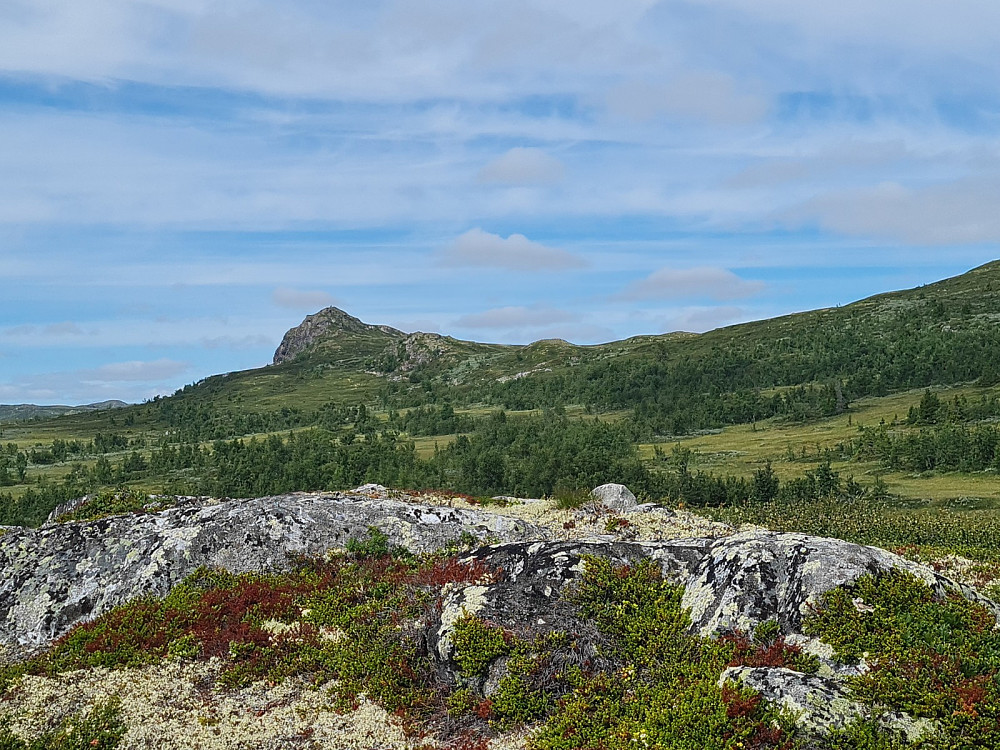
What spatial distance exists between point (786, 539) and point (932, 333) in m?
205

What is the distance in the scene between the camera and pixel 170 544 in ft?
59.2

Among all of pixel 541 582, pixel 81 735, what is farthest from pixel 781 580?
pixel 81 735

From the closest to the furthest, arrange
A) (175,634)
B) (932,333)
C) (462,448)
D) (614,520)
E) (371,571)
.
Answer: (175,634)
(371,571)
(614,520)
(462,448)
(932,333)

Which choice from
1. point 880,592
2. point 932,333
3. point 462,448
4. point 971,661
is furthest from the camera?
point 932,333

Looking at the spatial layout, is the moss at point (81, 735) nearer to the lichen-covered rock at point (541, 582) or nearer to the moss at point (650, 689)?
the lichen-covered rock at point (541, 582)

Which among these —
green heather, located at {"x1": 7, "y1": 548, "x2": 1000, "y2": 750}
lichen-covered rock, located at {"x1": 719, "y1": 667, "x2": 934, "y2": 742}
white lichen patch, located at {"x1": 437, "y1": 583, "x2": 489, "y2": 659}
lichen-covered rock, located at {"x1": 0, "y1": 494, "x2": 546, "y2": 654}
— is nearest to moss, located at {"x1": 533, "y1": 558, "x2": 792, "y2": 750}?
green heather, located at {"x1": 7, "y1": 548, "x2": 1000, "y2": 750}

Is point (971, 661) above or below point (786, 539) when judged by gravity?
below

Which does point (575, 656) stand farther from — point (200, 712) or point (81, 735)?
point (81, 735)

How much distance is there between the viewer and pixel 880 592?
11.4 metres

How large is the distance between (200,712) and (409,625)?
13.3 feet

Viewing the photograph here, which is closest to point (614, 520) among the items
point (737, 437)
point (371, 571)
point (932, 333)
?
point (371, 571)

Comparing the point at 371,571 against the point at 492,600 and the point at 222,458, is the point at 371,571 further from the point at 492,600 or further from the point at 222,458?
the point at 222,458

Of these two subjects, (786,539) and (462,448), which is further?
(462,448)

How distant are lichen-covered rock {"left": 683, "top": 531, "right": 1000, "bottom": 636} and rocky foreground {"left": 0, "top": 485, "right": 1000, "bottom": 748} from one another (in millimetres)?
26
